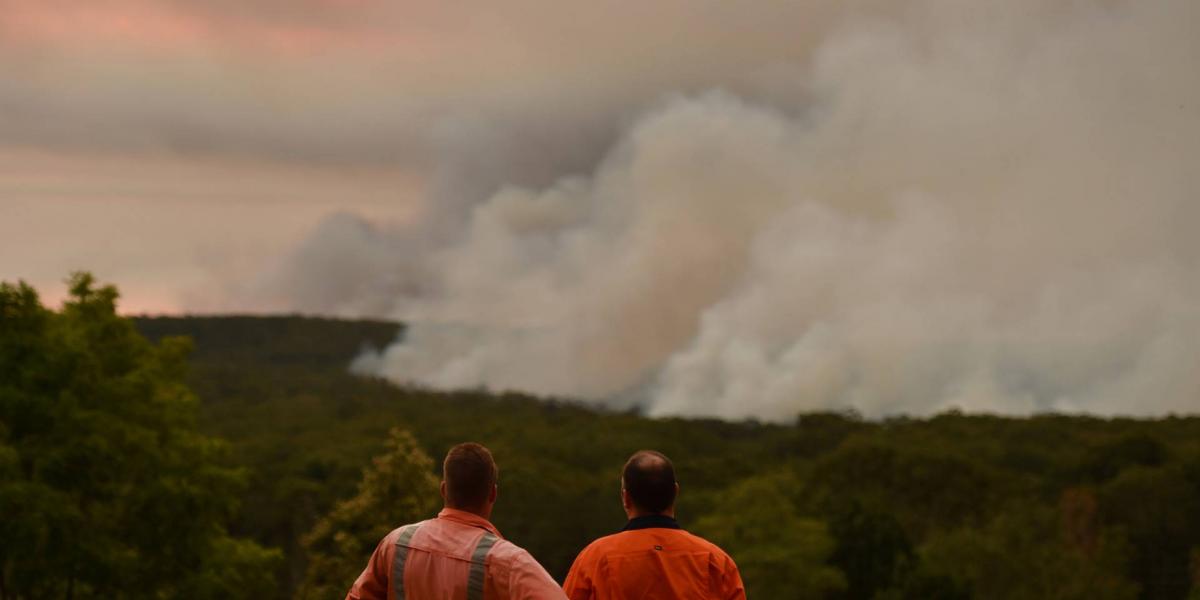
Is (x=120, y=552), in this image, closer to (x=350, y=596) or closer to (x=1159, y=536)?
(x=350, y=596)

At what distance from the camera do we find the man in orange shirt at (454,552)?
655cm

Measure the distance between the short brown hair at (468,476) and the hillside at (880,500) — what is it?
56.2 m

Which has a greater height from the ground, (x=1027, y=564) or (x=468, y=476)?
(x=1027, y=564)

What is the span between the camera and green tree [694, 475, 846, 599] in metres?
63.6

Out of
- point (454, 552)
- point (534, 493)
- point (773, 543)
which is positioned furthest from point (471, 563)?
point (534, 493)

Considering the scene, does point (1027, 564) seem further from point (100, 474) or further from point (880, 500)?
point (100, 474)

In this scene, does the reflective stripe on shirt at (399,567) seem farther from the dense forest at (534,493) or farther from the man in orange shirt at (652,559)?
the dense forest at (534,493)

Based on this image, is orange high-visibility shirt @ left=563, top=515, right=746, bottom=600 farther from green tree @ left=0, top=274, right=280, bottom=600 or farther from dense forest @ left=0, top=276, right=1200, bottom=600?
green tree @ left=0, top=274, right=280, bottom=600

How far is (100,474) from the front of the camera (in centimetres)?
3869

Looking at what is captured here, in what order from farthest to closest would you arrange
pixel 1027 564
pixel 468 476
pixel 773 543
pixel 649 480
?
pixel 1027 564
pixel 773 543
pixel 649 480
pixel 468 476

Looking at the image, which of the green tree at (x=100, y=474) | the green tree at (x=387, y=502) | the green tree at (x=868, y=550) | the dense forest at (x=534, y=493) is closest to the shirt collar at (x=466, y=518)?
the dense forest at (x=534, y=493)

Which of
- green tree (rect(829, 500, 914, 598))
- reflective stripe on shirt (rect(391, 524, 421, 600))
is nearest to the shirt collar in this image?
reflective stripe on shirt (rect(391, 524, 421, 600))

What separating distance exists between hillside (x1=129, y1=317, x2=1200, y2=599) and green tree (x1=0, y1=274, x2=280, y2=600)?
26793 mm

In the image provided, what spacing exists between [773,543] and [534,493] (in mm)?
12247
